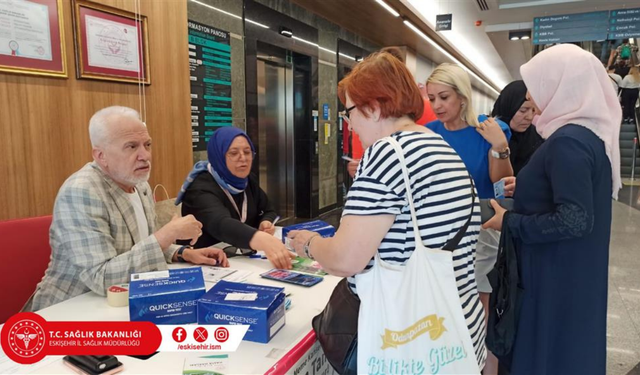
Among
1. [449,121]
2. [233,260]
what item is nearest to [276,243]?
[233,260]

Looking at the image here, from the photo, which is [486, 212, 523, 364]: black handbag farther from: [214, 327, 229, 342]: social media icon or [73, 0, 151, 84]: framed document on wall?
[73, 0, 151, 84]: framed document on wall

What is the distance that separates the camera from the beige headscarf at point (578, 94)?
156 cm

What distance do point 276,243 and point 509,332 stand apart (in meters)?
1.02

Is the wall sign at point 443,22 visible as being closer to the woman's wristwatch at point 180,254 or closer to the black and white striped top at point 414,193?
the woman's wristwatch at point 180,254

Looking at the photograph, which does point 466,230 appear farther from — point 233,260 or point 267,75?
point 267,75

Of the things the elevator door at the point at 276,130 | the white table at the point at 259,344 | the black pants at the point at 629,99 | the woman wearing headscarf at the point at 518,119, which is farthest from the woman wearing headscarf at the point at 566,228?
the black pants at the point at 629,99

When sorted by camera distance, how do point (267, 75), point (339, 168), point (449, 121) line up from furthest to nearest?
point (339, 168) < point (267, 75) < point (449, 121)

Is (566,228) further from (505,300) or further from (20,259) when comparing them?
(20,259)

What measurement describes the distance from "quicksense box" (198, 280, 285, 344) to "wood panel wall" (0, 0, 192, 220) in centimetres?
178

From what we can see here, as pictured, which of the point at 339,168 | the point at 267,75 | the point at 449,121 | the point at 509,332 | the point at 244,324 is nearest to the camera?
the point at 244,324

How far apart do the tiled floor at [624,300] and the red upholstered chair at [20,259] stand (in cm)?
314

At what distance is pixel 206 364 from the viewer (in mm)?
1152

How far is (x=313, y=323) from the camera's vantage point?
1374 mm

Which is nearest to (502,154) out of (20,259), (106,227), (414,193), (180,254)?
(414,193)
